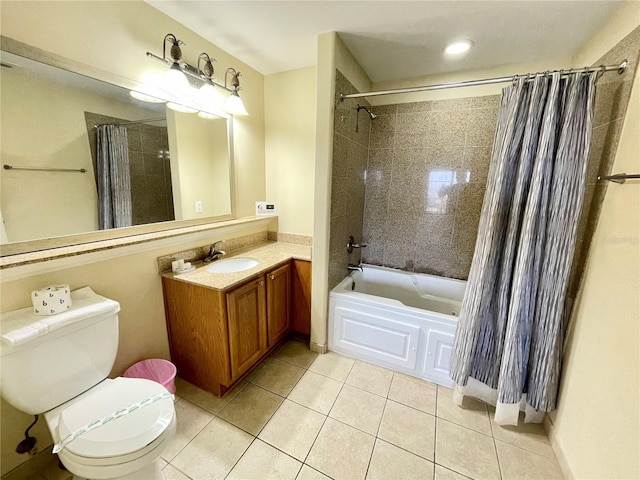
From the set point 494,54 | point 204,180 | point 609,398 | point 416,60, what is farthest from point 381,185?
point 609,398

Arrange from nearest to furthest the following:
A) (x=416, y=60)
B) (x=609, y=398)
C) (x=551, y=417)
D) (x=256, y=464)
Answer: (x=609, y=398) → (x=256, y=464) → (x=551, y=417) → (x=416, y=60)

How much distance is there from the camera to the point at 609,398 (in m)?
1.08

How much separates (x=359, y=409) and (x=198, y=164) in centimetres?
214

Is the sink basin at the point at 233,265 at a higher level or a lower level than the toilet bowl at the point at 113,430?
higher

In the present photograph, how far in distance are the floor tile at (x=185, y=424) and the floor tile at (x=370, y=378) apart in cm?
99

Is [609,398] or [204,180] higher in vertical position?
[204,180]

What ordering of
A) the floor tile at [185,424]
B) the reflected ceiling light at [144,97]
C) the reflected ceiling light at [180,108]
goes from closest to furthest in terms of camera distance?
the floor tile at [185,424], the reflected ceiling light at [144,97], the reflected ceiling light at [180,108]

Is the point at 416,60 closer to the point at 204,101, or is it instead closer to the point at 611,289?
the point at 204,101

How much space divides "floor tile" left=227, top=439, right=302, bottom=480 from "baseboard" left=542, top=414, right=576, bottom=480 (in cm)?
135

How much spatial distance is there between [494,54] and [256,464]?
3051 millimetres

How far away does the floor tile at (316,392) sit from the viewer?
1.69 meters

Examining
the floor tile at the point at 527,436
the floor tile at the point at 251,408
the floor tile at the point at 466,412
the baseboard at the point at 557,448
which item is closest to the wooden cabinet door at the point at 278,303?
the floor tile at the point at 251,408

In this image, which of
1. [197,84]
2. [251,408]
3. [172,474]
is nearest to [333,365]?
[251,408]

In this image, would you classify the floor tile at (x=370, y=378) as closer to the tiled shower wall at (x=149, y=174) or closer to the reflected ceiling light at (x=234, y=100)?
the tiled shower wall at (x=149, y=174)
